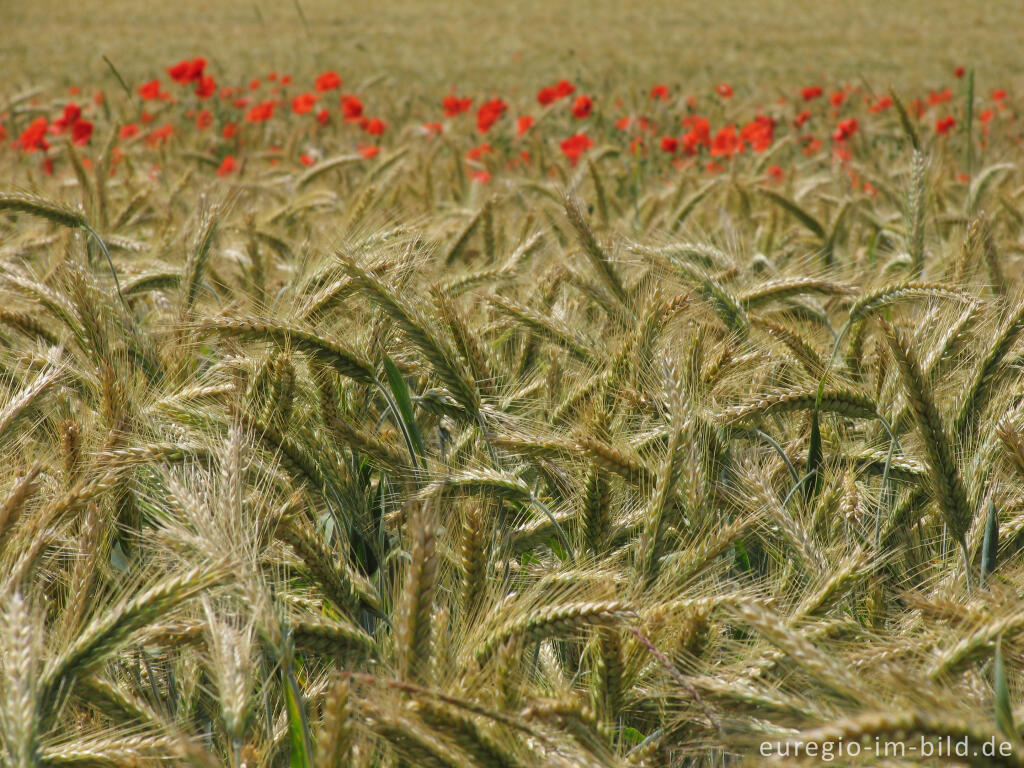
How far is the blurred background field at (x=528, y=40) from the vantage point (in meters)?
12.8

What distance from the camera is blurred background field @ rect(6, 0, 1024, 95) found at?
504 inches

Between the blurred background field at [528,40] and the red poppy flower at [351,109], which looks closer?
the red poppy flower at [351,109]

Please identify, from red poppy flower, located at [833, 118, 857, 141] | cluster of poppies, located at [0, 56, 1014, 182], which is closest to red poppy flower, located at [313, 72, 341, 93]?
cluster of poppies, located at [0, 56, 1014, 182]

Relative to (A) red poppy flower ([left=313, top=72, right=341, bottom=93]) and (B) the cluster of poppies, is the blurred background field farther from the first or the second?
(A) red poppy flower ([left=313, top=72, right=341, bottom=93])

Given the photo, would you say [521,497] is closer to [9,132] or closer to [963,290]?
[963,290]

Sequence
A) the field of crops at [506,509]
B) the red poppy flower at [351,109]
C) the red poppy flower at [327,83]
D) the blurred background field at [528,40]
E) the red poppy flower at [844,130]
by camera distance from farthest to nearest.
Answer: the blurred background field at [528,40] → the red poppy flower at [327,83] → the red poppy flower at [351,109] → the red poppy flower at [844,130] → the field of crops at [506,509]

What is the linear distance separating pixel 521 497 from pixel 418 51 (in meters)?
15.9

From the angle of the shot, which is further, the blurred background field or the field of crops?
the blurred background field

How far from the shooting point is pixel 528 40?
17219 mm

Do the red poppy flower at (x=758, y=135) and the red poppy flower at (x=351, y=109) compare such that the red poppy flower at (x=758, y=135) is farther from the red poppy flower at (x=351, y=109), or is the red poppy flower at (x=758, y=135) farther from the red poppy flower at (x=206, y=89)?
the red poppy flower at (x=206, y=89)

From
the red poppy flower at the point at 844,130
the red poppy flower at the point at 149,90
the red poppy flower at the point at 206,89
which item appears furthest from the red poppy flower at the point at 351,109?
the red poppy flower at the point at 844,130

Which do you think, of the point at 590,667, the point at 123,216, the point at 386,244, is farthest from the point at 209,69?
the point at 590,667

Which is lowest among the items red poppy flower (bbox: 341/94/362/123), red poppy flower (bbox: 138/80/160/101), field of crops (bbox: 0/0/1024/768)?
field of crops (bbox: 0/0/1024/768)

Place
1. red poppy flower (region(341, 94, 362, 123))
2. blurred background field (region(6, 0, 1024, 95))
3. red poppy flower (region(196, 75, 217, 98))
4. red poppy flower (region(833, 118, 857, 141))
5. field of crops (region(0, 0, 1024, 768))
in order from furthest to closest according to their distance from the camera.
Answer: blurred background field (region(6, 0, 1024, 95))
red poppy flower (region(196, 75, 217, 98))
red poppy flower (region(341, 94, 362, 123))
red poppy flower (region(833, 118, 857, 141))
field of crops (region(0, 0, 1024, 768))
